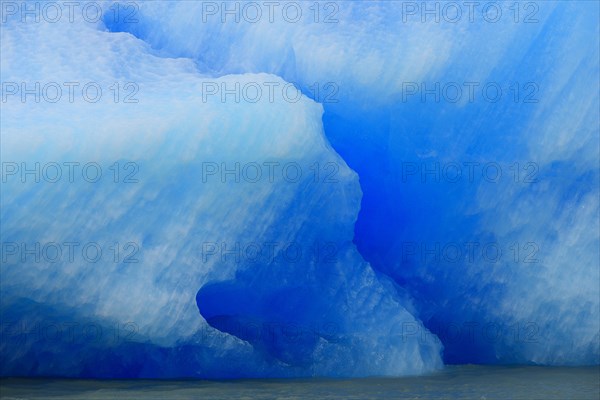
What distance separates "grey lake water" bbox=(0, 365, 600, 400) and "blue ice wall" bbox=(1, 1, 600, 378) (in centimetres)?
23

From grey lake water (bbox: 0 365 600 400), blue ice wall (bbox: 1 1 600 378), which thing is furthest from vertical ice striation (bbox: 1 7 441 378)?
grey lake water (bbox: 0 365 600 400)

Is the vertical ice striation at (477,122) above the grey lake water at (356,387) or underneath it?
above

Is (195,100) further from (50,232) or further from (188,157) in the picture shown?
(50,232)

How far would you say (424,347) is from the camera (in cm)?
529

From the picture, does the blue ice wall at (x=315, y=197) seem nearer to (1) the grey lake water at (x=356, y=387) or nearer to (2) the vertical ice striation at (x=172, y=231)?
(2) the vertical ice striation at (x=172, y=231)

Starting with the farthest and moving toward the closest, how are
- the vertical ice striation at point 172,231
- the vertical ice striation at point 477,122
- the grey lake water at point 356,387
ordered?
the vertical ice striation at point 477,122 < the vertical ice striation at point 172,231 < the grey lake water at point 356,387

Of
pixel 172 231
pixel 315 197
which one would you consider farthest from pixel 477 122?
pixel 172 231

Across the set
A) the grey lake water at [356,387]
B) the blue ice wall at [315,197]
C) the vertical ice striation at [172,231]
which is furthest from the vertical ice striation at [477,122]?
the grey lake water at [356,387]

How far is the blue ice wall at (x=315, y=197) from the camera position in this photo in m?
4.88

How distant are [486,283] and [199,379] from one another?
1.81 m

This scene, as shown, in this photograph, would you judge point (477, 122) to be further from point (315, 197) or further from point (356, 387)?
point (356, 387)

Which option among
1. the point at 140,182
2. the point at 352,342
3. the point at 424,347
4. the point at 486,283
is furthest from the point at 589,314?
the point at 140,182

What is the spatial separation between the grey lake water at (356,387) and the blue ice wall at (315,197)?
0.23 m

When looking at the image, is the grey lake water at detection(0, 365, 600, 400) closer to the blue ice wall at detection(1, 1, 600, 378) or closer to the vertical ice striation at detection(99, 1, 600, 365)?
the blue ice wall at detection(1, 1, 600, 378)
